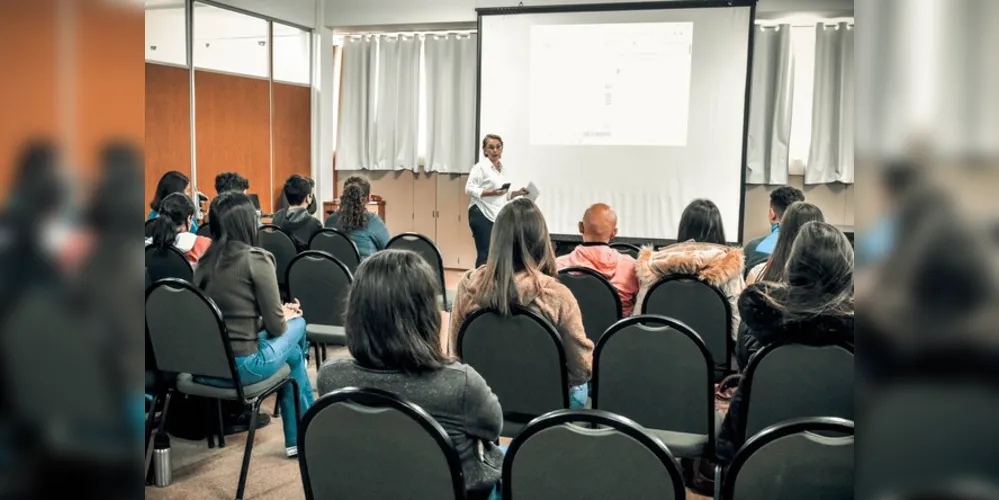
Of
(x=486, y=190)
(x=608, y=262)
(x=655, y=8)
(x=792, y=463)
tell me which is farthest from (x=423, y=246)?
(x=655, y=8)

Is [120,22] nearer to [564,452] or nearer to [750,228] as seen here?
[564,452]

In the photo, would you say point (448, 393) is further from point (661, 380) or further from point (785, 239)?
point (785, 239)

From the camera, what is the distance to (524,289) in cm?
252

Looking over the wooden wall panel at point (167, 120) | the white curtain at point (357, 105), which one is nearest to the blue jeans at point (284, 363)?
the wooden wall panel at point (167, 120)

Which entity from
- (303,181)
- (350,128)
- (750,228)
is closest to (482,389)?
(303,181)

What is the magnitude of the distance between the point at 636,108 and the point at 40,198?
668cm

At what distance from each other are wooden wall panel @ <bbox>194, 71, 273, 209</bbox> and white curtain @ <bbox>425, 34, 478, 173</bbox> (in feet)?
5.59

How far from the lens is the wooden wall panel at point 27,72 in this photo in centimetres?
26

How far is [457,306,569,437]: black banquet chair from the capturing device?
243cm

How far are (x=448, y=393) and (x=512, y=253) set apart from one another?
2.90 feet

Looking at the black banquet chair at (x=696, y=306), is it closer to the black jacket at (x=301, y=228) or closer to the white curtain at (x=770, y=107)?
the black jacket at (x=301, y=228)

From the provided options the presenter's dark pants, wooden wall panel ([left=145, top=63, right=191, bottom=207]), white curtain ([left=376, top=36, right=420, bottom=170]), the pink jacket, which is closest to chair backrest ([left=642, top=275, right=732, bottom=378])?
the pink jacket

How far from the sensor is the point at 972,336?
261mm

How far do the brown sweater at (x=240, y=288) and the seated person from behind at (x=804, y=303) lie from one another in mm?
1714
